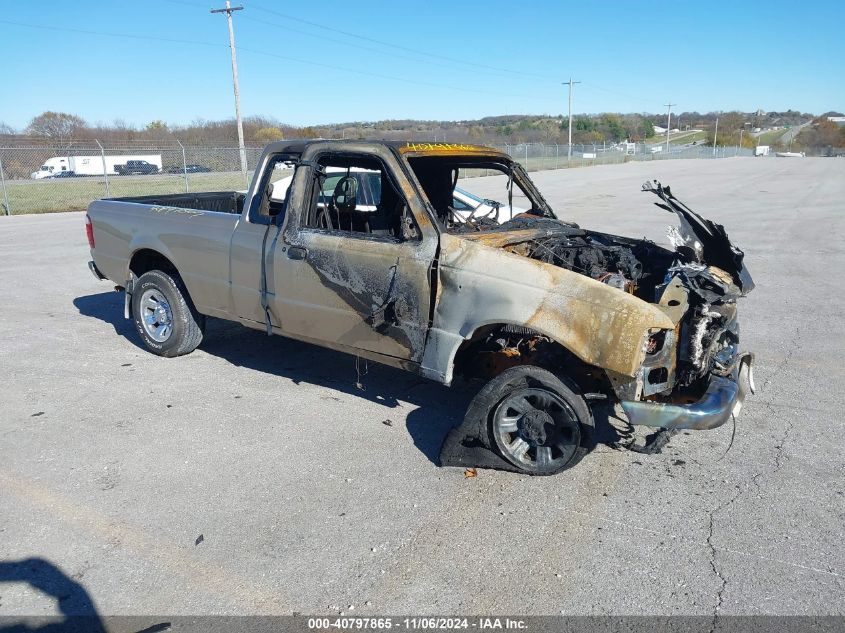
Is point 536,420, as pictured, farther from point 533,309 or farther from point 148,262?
point 148,262

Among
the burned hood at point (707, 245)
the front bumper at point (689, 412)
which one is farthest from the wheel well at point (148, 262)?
the front bumper at point (689, 412)

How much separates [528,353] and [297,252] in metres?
1.80

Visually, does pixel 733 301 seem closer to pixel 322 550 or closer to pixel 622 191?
pixel 322 550

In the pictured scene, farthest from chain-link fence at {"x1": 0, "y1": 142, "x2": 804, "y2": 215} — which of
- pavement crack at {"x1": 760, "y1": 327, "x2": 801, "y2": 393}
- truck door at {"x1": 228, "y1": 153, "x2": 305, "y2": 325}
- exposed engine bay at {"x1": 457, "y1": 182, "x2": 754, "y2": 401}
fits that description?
pavement crack at {"x1": 760, "y1": 327, "x2": 801, "y2": 393}

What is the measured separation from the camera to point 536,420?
13.5 feet

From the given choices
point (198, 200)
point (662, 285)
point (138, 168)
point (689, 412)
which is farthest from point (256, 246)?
point (138, 168)

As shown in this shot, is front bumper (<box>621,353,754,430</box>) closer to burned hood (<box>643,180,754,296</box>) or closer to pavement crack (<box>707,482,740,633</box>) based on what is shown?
pavement crack (<box>707,482,740,633</box>)

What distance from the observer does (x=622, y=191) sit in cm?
2761

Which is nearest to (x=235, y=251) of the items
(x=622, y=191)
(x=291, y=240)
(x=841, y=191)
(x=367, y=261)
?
(x=291, y=240)

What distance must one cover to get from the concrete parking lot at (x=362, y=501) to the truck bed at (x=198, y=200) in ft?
5.53

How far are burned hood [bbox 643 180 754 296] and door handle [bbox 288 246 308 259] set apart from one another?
2.53m

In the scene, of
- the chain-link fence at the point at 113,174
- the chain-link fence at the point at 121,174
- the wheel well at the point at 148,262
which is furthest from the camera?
the chain-link fence at the point at 121,174

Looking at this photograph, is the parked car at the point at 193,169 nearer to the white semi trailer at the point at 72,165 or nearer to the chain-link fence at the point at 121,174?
the chain-link fence at the point at 121,174

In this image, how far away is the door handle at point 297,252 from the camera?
16.3 ft
